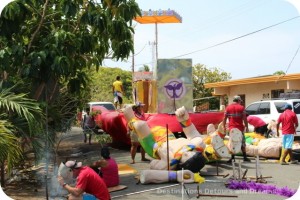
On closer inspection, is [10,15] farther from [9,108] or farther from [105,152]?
[105,152]

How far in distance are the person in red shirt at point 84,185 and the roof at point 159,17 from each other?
576 cm

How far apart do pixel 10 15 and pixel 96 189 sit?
132 inches

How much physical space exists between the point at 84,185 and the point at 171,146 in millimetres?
4094

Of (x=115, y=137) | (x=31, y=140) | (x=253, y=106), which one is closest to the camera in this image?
(x=31, y=140)

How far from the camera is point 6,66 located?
7691 mm

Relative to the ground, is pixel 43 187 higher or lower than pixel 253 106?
lower

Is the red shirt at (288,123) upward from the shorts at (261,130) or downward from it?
upward

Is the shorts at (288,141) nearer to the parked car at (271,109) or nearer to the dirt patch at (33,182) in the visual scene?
the parked car at (271,109)

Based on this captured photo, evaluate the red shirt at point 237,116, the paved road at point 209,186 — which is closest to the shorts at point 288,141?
the paved road at point 209,186

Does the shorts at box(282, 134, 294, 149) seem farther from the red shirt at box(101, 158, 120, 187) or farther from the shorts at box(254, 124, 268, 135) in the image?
the red shirt at box(101, 158, 120, 187)

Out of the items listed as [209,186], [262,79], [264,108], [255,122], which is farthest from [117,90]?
[262,79]

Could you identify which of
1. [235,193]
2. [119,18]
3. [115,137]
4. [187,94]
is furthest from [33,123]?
[115,137]

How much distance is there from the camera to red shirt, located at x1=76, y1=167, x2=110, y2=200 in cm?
555

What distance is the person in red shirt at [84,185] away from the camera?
5523 millimetres
